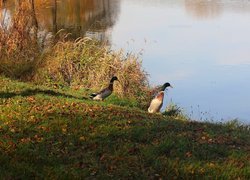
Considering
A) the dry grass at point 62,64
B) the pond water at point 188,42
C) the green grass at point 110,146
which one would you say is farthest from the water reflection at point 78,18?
the green grass at point 110,146

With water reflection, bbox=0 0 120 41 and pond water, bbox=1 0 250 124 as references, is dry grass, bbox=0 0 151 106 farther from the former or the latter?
water reflection, bbox=0 0 120 41

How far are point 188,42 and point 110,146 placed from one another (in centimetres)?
2059

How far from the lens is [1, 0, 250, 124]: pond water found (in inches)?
663

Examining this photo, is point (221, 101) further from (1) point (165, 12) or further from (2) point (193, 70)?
(1) point (165, 12)

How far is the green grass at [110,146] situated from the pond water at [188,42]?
6.22 m

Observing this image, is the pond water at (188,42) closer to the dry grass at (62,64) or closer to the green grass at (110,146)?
the dry grass at (62,64)

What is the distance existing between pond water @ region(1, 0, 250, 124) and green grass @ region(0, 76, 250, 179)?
622 cm

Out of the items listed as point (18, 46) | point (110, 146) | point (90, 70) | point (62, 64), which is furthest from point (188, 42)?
point (110, 146)

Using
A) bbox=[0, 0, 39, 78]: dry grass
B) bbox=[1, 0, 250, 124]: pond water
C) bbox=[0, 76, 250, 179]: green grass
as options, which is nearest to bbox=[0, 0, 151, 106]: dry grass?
bbox=[0, 0, 39, 78]: dry grass

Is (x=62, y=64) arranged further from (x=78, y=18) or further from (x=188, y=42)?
(x=78, y=18)

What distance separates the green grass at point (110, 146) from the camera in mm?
5883

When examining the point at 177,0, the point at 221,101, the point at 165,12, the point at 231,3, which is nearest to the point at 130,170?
the point at 221,101

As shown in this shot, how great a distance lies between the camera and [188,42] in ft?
87.9

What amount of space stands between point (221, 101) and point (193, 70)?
4456 millimetres
